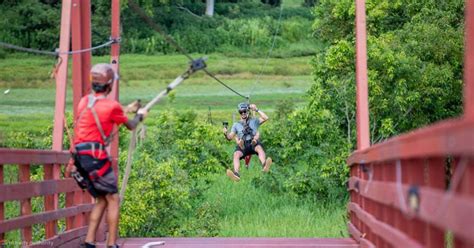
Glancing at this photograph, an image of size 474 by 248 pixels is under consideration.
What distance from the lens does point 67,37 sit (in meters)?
13.0

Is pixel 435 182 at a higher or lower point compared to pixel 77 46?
lower

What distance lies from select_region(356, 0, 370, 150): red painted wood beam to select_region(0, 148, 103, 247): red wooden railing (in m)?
2.79

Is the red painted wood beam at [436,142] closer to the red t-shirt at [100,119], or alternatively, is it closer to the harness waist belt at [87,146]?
the red t-shirt at [100,119]

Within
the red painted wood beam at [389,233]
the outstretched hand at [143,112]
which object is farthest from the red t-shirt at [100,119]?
the red painted wood beam at [389,233]

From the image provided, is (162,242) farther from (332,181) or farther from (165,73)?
(165,73)

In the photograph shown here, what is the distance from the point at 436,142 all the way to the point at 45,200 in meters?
6.45

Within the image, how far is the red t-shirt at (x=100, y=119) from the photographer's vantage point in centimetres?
1016

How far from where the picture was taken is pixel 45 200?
1162cm

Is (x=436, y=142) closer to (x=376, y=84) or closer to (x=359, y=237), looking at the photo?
(x=359, y=237)

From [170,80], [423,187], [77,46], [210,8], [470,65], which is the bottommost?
[423,187]

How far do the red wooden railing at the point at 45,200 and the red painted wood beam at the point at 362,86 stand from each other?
2786 mm

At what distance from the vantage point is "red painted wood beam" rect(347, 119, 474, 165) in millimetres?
5047

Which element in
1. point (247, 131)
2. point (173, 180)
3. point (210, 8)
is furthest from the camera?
point (210, 8)

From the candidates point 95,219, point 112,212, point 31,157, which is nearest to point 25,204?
point 31,157
